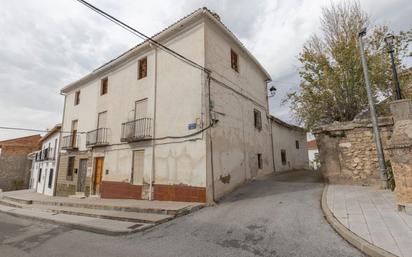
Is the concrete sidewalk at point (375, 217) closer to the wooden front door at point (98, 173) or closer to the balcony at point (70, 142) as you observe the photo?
the wooden front door at point (98, 173)

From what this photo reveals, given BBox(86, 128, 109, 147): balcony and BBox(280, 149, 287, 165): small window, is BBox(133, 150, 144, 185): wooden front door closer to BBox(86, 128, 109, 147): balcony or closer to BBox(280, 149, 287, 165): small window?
BBox(86, 128, 109, 147): balcony

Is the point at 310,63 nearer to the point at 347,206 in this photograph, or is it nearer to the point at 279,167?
the point at 279,167

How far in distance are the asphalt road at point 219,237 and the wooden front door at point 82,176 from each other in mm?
5881

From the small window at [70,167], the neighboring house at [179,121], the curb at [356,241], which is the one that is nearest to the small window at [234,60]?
the neighboring house at [179,121]

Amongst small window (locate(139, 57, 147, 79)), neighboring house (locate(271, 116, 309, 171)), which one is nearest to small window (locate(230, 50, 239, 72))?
small window (locate(139, 57, 147, 79))

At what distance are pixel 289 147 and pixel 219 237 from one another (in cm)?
1215

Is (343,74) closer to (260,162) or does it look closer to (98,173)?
(260,162)

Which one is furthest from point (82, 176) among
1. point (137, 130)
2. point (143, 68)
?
point (143, 68)

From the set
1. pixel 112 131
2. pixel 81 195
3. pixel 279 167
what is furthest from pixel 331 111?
pixel 81 195

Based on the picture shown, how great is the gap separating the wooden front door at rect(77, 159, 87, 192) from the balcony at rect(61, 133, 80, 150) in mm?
1406

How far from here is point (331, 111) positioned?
9.95m

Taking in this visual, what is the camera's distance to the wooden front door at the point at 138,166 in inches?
375

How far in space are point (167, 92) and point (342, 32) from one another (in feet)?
27.5

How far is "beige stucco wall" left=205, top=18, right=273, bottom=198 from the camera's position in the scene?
27.2ft
